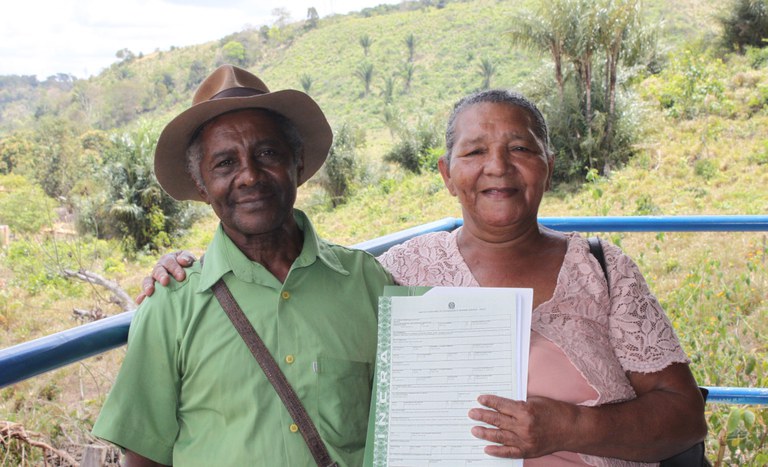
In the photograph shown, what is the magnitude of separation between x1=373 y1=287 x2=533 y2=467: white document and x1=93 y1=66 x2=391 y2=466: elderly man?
0.20m

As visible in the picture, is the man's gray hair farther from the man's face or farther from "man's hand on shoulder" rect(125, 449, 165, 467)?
"man's hand on shoulder" rect(125, 449, 165, 467)

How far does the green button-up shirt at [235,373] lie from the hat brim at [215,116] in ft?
0.91

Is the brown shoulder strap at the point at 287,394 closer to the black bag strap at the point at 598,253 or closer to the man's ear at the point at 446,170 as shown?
the man's ear at the point at 446,170

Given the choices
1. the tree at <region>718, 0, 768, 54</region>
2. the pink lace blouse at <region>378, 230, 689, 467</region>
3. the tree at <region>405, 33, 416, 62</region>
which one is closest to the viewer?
the pink lace blouse at <region>378, 230, 689, 467</region>

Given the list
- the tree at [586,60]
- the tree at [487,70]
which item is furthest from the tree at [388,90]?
the tree at [586,60]

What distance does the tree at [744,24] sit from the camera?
2033 cm

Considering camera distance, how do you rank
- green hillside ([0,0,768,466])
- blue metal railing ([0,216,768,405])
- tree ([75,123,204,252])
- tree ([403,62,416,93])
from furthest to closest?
tree ([403,62,416,93])
tree ([75,123,204,252])
green hillside ([0,0,768,466])
blue metal railing ([0,216,768,405])

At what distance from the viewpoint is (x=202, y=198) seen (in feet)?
5.77

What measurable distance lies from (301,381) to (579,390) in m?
0.63

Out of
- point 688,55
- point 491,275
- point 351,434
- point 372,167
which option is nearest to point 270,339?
point 351,434

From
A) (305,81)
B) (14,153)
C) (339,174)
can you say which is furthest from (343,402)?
(305,81)

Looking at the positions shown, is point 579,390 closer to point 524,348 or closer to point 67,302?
point 524,348

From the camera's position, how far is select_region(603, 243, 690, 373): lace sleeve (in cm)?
160

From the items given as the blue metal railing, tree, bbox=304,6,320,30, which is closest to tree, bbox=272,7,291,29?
tree, bbox=304,6,320,30
